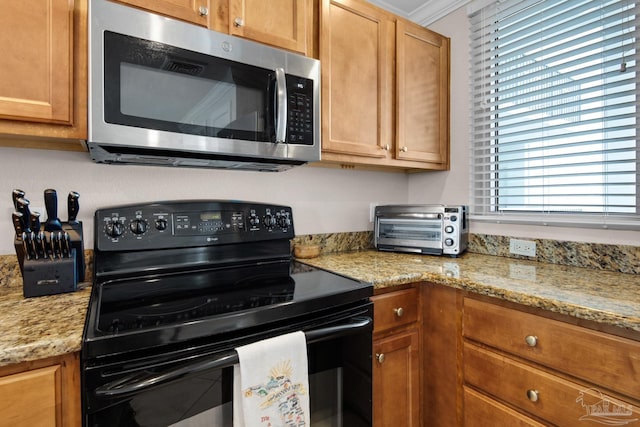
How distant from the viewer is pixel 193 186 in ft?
5.01

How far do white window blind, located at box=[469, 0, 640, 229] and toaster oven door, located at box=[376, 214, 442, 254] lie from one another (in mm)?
371

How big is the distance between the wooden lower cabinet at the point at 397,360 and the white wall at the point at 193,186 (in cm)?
70

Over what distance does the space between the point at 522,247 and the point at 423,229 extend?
1.64 ft

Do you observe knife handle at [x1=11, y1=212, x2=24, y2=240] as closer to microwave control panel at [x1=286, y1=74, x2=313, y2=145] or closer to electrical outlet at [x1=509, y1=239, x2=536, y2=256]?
microwave control panel at [x1=286, y1=74, x2=313, y2=145]

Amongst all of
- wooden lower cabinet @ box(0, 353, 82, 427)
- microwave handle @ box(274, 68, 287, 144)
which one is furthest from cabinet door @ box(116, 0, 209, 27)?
wooden lower cabinet @ box(0, 353, 82, 427)

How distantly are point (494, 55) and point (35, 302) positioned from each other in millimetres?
2352

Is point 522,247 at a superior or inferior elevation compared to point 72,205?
inferior

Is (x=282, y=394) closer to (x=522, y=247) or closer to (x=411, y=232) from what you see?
(x=411, y=232)

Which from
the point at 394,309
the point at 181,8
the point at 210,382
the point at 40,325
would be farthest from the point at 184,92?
the point at 394,309

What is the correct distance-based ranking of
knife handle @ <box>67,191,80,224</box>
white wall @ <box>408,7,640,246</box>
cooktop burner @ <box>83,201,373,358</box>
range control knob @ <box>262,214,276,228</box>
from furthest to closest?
white wall @ <box>408,7,640,246</box>, range control knob @ <box>262,214,276,228</box>, knife handle @ <box>67,191,80,224</box>, cooktop burner @ <box>83,201,373,358</box>

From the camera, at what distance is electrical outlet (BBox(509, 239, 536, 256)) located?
5.46 ft

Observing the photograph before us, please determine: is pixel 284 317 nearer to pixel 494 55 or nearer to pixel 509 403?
pixel 509 403

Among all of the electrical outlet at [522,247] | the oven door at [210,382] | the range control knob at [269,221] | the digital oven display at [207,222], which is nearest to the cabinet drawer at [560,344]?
the oven door at [210,382]

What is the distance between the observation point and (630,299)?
39.3 inches
